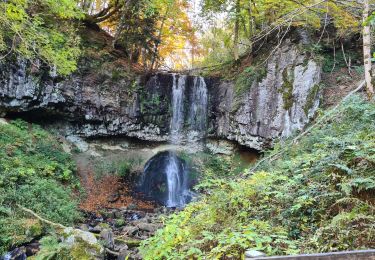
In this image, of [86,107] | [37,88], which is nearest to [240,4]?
[86,107]

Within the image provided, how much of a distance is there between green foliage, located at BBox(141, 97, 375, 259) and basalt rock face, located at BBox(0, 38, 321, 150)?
6.90 meters

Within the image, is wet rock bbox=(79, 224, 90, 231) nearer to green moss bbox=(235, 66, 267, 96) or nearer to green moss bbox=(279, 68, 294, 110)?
green moss bbox=(279, 68, 294, 110)

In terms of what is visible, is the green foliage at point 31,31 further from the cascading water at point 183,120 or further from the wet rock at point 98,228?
the cascading water at point 183,120

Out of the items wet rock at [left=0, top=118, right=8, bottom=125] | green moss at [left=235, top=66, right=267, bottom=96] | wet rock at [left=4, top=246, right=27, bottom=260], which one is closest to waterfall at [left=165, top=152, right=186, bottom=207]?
green moss at [left=235, top=66, right=267, bottom=96]

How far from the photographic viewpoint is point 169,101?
46.0ft

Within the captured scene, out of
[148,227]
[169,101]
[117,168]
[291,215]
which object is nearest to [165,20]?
[169,101]

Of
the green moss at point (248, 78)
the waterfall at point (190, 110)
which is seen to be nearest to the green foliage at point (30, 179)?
the waterfall at point (190, 110)

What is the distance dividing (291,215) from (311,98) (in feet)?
26.0

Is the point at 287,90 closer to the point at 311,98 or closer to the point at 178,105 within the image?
the point at 311,98

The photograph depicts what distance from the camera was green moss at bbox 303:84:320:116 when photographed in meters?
10.3

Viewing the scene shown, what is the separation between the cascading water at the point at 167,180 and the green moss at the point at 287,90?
553 cm

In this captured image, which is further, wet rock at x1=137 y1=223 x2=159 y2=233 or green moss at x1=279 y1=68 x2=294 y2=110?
green moss at x1=279 y1=68 x2=294 y2=110

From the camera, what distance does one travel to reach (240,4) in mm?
12766

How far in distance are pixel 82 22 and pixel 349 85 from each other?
1219 cm
